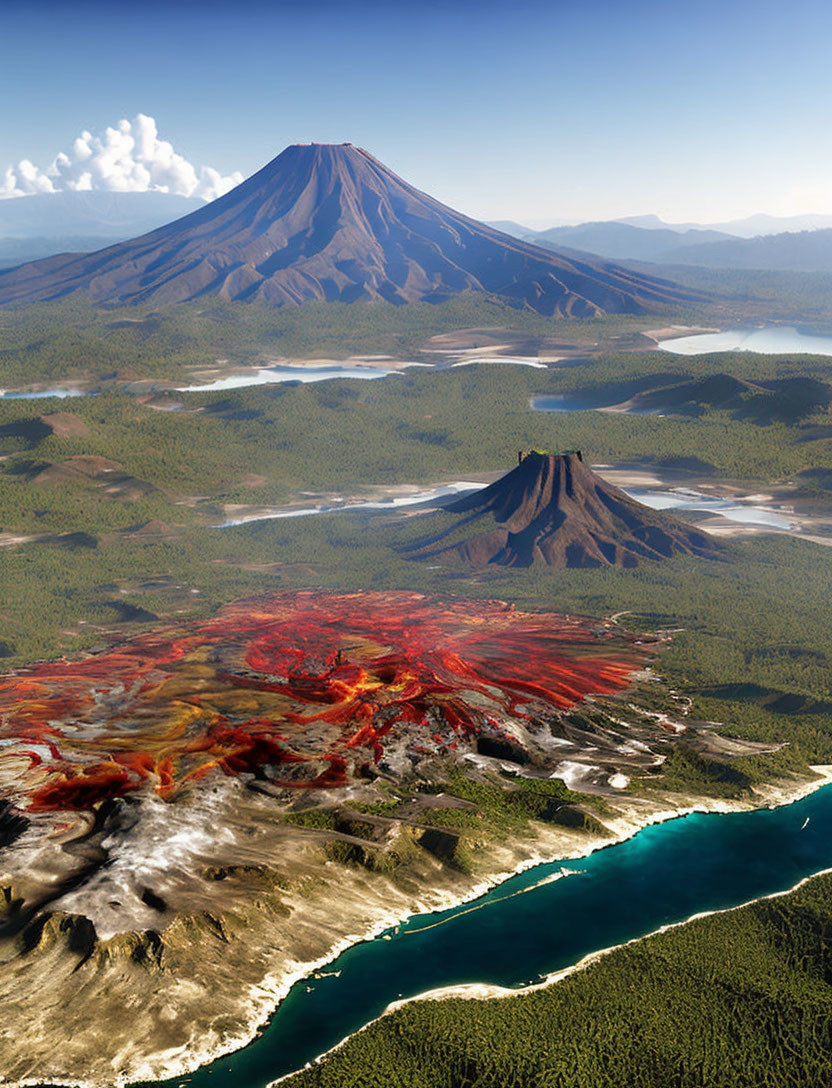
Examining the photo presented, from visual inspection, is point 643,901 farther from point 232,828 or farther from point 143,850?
point 143,850

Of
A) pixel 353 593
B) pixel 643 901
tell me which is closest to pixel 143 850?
pixel 643 901

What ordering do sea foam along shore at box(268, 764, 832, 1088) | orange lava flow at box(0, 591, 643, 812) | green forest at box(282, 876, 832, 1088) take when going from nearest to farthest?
green forest at box(282, 876, 832, 1088)
sea foam along shore at box(268, 764, 832, 1088)
orange lava flow at box(0, 591, 643, 812)

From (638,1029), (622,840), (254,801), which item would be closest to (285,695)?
(254,801)

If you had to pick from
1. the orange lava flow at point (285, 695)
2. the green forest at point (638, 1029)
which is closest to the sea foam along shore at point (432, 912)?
the green forest at point (638, 1029)

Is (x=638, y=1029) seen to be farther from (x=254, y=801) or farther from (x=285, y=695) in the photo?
(x=285, y=695)

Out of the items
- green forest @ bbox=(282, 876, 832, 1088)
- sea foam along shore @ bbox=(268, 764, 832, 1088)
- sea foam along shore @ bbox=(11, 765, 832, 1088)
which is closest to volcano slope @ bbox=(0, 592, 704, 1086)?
sea foam along shore @ bbox=(11, 765, 832, 1088)

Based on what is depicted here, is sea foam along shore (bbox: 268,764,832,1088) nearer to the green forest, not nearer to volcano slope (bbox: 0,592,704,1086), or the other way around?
the green forest
